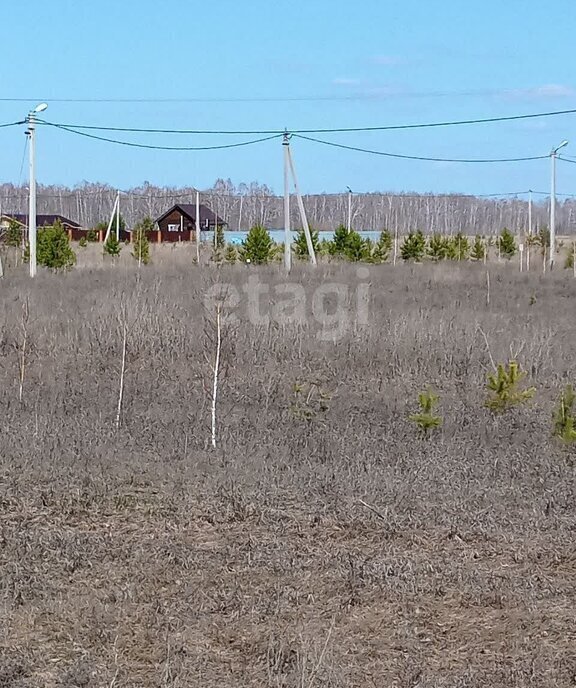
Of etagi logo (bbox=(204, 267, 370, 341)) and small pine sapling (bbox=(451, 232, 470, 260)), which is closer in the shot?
etagi logo (bbox=(204, 267, 370, 341))

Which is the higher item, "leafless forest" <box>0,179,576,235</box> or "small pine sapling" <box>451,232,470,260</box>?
"leafless forest" <box>0,179,576,235</box>

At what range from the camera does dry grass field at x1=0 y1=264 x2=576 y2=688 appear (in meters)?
3.23

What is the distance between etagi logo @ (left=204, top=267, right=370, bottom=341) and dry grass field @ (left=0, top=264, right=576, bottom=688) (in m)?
0.77

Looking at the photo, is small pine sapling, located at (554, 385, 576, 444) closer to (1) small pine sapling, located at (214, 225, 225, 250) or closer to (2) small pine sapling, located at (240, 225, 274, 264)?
(1) small pine sapling, located at (214, 225, 225, 250)

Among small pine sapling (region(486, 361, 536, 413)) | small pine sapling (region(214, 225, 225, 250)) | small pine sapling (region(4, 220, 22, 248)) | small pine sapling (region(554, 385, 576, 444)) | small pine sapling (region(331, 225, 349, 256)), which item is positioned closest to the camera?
small pine sapling (region(554, 385, 576, 444))

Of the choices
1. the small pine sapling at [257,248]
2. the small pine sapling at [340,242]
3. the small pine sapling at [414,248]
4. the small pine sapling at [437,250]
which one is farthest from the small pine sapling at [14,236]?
the small pine sapling at [437,250]

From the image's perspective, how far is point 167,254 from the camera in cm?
3259

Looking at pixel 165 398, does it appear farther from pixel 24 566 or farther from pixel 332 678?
pixel 332 678

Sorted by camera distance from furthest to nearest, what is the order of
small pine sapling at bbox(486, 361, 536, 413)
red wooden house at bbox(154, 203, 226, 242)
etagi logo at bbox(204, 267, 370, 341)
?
red wooden house at bbox(154, 203, 226, 242)
etagi logo at bbox(204, 267, 370, 341)
small pine sapling at bbox(486, 361, 536, 413)

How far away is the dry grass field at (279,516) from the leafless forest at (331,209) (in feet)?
188

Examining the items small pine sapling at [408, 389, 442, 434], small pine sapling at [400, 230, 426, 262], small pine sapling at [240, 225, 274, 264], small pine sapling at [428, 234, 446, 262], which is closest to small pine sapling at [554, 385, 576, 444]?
small pine sapling at [408, 389, 442, 434]

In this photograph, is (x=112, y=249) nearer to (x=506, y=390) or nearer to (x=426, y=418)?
(x=506, y=390)

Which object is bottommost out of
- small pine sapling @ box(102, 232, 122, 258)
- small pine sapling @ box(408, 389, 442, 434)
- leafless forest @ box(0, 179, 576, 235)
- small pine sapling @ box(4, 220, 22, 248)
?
small pine sapling @ box(408, 389, 442, 434)

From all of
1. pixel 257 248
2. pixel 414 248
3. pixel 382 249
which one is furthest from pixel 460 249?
pixel 257 248
